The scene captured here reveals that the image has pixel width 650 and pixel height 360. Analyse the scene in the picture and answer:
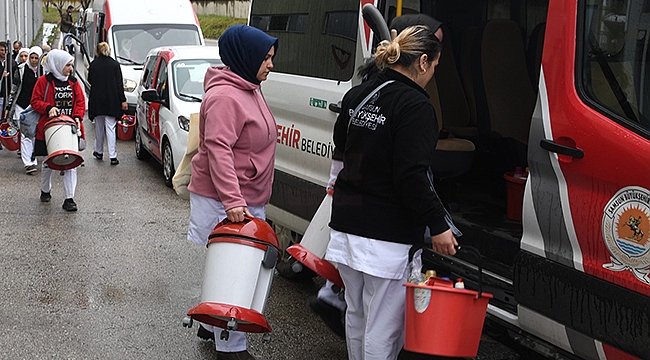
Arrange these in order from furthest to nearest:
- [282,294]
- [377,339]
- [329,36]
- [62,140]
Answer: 1. [62,140]
2. [282,294]
3. [329,36]
4. [377,339]

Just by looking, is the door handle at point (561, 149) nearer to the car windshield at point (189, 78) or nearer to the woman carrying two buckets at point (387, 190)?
the woman carrying two buckets at point (387, 190)

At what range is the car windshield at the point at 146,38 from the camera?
1684 cm

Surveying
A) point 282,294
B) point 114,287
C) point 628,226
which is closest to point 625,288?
point 628,226

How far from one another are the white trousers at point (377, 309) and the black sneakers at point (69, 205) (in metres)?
5.83

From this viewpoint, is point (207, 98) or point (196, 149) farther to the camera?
point (196, 149)

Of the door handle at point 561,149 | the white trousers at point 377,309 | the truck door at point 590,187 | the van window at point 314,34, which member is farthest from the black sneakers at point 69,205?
the door handle at point 561,149

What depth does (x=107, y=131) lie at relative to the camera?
1241cm

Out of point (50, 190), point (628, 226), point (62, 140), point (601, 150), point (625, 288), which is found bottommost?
point (50, 190)

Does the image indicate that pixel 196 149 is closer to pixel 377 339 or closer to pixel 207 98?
pixel 207 98

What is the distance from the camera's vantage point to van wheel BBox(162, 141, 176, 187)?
34.7 ft

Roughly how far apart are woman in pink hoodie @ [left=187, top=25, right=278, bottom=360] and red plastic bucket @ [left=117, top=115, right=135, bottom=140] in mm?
9079

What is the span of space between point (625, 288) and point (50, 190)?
7949 mm

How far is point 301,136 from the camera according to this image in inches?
223

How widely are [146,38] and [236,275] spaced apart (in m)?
13.7
